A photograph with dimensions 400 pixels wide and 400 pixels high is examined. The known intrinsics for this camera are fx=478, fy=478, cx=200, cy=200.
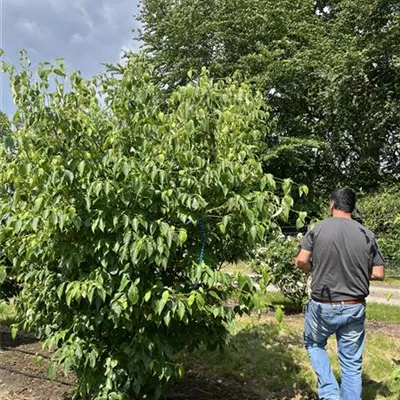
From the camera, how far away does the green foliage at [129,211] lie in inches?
107

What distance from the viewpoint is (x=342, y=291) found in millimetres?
3148

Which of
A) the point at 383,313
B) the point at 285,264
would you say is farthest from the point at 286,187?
the point at 383,313

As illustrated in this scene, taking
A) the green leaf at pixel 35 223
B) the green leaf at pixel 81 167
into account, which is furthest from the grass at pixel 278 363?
the green leaf at pixel 81 167

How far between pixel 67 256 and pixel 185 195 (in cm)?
81

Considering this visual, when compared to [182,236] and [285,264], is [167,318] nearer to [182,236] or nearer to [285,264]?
[182,236]

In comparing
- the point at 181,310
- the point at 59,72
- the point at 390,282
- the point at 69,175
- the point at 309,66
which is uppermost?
the point at 309,66

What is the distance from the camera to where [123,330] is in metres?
3.08

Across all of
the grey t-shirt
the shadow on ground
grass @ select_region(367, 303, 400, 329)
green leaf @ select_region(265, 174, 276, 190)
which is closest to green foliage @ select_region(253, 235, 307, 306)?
grass @ select_region(367, 303, 400, 329)

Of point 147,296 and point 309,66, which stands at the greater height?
point 309,66

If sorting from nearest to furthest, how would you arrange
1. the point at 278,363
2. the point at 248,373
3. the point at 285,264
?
the point at 248,373
the point at 278,363
the point at 285,264

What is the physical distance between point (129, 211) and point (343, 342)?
1.70 metres

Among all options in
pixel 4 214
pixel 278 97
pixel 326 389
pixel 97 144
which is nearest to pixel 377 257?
pixel 326 389

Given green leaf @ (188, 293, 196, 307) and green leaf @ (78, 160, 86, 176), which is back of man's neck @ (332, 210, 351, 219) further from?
green leaf @ (78, 160, 86, 176)

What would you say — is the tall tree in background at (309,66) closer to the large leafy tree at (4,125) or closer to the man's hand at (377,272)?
the man's hand at (377,272)
